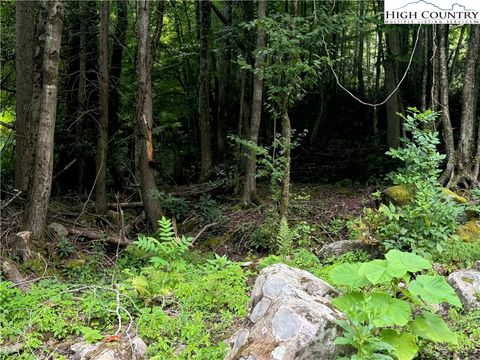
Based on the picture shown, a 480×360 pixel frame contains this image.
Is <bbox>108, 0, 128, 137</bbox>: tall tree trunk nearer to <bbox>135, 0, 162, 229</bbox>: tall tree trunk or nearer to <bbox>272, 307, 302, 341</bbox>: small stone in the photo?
<bbox>135, 0, 162, 229</bbox>: tall tree trunk

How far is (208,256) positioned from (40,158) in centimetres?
297

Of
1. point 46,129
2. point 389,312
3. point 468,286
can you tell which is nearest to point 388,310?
point 389,312

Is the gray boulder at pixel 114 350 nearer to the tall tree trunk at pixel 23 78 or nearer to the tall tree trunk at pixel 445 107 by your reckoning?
the tall tree trunk at pixel 445 107

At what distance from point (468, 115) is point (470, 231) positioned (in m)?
2.88

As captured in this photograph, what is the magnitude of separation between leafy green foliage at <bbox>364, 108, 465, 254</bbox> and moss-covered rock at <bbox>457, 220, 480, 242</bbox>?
885mm

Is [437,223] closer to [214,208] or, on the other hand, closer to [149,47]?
[214,208]

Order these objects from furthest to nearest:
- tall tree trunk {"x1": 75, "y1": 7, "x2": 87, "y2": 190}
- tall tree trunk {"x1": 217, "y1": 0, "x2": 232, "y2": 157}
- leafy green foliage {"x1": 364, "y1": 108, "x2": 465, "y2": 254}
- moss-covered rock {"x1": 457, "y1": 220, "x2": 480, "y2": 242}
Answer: tall tree trunk {"x1": 217, "y1": 0, "x2": 232, "y2": 157} < tall tree trunk {"x1": 75, "y1": 7, "x2": 87, "y2": 190} < moss-covered rock {"x1": 457, "y1": 220, "x2": 480, "y2": 242} < leafy green foliage {"x1": 364, "y1": 108, "x2": 465, "y2": 254}

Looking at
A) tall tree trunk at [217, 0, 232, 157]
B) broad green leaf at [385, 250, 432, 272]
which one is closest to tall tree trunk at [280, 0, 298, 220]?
broad green leaf at [385, 250, 432, 272]

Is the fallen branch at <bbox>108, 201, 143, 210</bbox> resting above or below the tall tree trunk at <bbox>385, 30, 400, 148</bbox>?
below

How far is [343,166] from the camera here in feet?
42.3

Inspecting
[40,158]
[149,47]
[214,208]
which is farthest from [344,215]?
[40,158]

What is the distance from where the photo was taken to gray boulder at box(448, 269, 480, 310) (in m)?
3.67

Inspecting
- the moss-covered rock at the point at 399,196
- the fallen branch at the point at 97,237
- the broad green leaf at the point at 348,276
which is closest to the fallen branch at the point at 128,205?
the fallen branch at the point at 97,237

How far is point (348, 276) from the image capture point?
2.86 m
